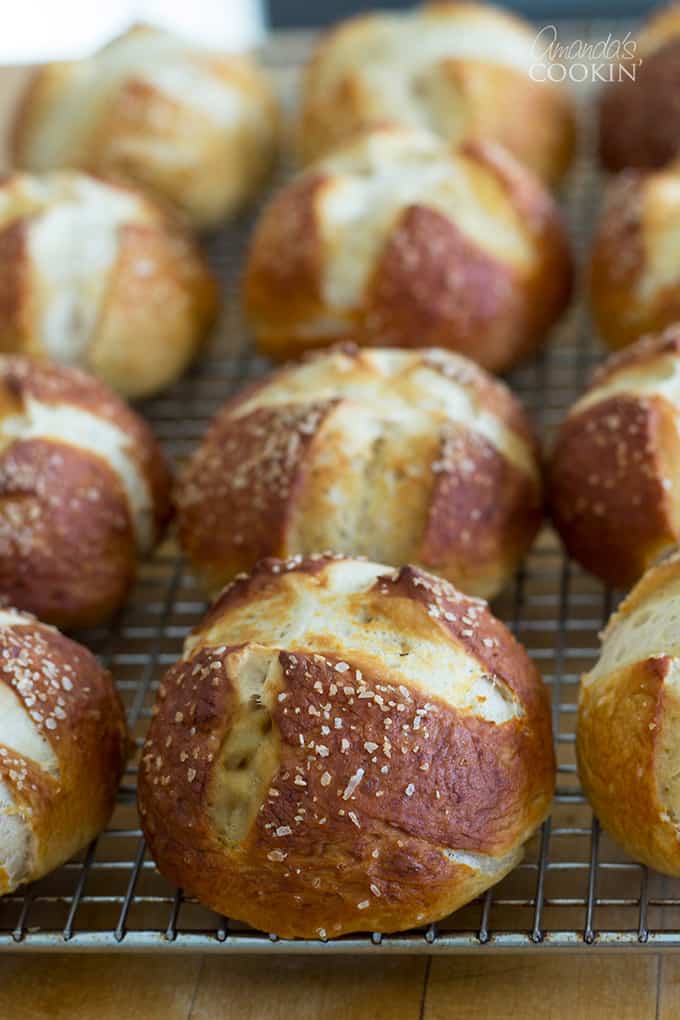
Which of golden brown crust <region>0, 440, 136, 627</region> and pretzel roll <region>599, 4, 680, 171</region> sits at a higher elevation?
pretzel roll <region>599, 4, 680, 171</region>

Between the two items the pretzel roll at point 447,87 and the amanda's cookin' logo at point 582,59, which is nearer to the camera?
the pretzel roll at point 447,87

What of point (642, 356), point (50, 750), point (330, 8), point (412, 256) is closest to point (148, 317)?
point (412, 256)

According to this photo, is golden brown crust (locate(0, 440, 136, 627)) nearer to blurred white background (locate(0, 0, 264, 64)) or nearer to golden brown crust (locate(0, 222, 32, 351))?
golden brown crust (locate(0, 222, 32, 351))

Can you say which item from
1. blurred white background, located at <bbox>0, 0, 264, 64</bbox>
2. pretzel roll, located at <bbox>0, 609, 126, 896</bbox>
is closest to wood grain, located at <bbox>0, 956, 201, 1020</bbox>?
pretzel roll, located at <bbox>0, 609, 126, 896</bbox>

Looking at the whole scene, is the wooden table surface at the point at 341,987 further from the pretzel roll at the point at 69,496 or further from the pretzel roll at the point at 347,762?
the pretzel roll at the point at 69,496

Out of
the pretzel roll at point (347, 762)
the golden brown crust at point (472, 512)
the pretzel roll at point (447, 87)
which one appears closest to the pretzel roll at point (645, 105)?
the pretzel roll at point (447, 87)

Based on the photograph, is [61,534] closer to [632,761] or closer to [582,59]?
[632,761]
